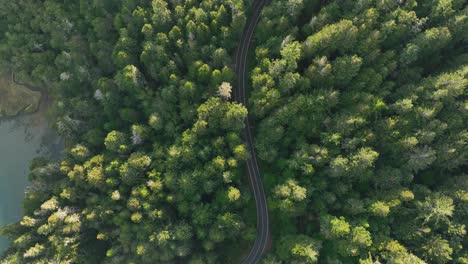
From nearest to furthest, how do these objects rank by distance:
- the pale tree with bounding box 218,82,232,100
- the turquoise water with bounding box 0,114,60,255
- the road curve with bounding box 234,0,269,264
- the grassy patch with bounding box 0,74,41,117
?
1. the pale tree with bounding box 218,82,232,100
2. the road curve with bounding box 234,0,269,264
3. the turquoise water with bounding box 0,114,60,255
4. the grassy patch with bounding box 0,74,41,117

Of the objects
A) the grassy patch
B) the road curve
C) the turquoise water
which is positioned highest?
the grassy patch

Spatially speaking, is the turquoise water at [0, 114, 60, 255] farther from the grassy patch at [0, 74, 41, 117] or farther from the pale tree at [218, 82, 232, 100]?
the pale tree at [218, 82, 232, 100]

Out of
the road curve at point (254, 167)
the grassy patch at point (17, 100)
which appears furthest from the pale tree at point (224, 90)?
the grassy patch at point (17, 100)

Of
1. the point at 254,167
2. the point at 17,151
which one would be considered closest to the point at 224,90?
the point at 254,167

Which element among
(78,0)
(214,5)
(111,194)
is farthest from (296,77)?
(78,0)

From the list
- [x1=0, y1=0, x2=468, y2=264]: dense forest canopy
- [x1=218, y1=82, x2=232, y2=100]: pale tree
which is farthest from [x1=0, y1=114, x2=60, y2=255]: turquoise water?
[x1=218, y1=82, x2=232, y2=100]: pale tree

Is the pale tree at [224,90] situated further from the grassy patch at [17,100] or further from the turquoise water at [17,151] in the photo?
the grassy patch at [17,100]

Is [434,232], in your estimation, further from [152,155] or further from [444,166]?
[152,155]
